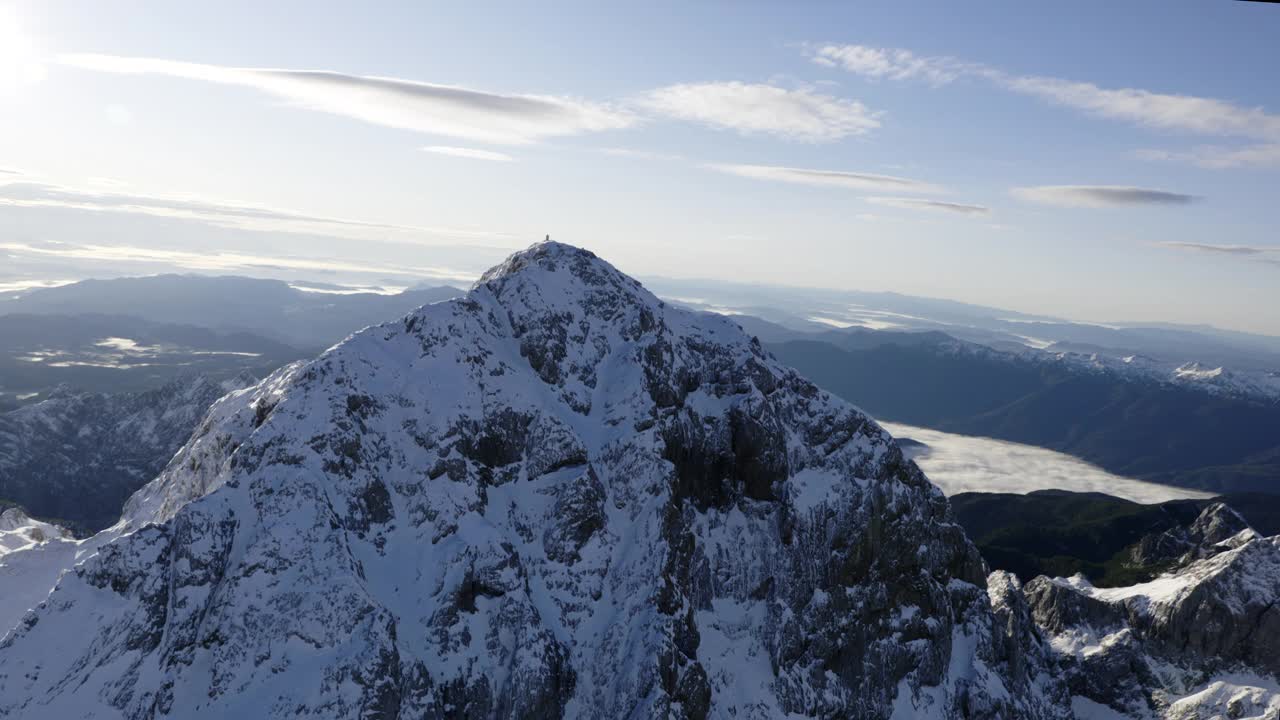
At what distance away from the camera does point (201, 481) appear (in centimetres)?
7544

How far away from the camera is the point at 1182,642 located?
145 metres

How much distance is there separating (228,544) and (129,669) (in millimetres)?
11131

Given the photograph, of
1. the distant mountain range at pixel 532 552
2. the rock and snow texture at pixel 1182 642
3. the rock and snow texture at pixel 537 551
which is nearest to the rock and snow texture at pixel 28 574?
the distant mountain range at pixel 532 552

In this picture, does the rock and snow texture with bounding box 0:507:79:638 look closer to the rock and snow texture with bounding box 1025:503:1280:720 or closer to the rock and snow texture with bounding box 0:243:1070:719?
the rock and snow texture with bounding box 0:243:1070:719

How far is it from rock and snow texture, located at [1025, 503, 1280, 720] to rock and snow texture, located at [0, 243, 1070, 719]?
112 ft

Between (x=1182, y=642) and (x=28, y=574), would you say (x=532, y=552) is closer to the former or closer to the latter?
(x=28, y=574)

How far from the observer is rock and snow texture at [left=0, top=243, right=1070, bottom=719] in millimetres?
60062

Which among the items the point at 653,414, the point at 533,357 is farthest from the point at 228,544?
the point at 653,414

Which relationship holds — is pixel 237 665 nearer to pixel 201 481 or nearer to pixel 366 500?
pixel 366 500

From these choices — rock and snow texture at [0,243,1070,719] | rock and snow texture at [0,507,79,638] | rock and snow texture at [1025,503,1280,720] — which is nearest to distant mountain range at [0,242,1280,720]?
rock and snow texture at [0,243,1070,719]

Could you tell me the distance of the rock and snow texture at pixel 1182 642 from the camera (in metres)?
133

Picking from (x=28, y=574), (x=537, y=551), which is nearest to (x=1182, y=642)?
(x=537, y=551)

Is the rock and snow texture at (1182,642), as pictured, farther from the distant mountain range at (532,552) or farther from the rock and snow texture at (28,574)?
the rock and snow texture at (28,574)

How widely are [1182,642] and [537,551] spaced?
13735 cm
